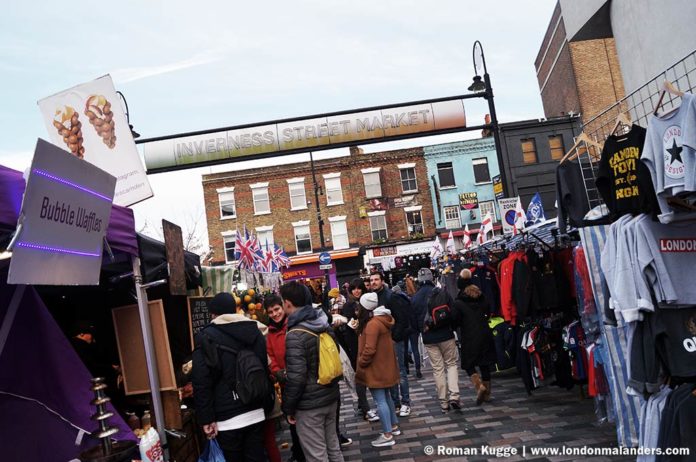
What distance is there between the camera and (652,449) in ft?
12.0

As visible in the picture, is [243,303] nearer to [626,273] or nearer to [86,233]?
[86,233]

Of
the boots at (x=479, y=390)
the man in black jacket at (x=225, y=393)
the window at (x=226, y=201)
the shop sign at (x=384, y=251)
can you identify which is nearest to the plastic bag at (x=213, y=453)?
the man in black jacket at (x=225, y=393)

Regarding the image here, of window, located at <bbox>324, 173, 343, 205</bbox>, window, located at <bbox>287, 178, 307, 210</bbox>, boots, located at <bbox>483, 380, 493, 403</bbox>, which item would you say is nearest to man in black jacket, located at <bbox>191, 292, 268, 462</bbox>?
boots, located at <bbox>483, 380, 493, 403</bbox>

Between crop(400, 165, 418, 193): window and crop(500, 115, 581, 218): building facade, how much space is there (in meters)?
6.07

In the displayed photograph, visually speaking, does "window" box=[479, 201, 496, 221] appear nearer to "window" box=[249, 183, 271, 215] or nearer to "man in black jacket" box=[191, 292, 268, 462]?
"window" box=[249, 183, 271, 215]

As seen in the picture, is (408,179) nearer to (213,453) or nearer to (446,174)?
(446,174)

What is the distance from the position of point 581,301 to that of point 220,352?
401 centimetres

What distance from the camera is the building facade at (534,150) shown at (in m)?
28.6

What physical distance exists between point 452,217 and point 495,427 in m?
26.1

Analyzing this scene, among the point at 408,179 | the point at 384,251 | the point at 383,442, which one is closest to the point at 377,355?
the point at 383,442

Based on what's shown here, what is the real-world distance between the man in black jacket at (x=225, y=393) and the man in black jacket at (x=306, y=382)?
1.11 feet

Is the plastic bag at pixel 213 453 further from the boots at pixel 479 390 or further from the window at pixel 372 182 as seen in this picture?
the window at pixel 372 182

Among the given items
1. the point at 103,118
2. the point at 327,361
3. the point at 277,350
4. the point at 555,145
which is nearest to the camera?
the point at 327,361

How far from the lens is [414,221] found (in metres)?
32.6
